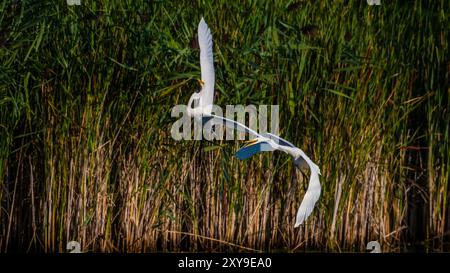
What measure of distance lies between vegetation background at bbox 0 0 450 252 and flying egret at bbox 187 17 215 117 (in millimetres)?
304

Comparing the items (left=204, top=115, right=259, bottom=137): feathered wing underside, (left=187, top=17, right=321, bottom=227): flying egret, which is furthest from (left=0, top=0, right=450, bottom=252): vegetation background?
(left=187, top=17, right=321, bottom=227): flying egret

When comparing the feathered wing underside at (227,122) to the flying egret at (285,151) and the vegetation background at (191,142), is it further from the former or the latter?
the vegetation background at (191,142)

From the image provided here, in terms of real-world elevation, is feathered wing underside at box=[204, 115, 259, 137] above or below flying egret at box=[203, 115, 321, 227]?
above

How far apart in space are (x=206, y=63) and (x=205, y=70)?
35mm

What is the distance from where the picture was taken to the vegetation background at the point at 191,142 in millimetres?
5910

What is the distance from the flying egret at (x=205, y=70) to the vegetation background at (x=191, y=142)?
30 cm

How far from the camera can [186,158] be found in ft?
19.8

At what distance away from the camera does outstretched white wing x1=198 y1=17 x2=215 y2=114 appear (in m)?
5.51

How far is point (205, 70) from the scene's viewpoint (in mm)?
5516

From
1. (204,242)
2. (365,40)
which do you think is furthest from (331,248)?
(365,40)

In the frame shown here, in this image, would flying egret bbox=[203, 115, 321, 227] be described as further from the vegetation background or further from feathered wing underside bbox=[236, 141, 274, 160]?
the vegetation background

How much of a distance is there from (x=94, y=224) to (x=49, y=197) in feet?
0.88

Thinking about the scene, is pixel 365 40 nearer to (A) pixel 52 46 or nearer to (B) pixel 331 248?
(B) pixel 331 248

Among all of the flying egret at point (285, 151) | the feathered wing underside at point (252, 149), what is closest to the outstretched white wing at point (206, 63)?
the flying egret at point (285, 151)
